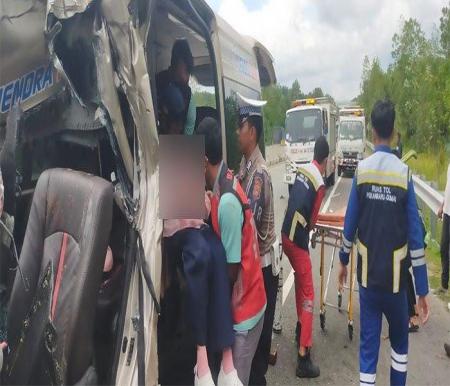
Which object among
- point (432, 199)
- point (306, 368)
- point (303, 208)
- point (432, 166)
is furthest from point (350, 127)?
point (306, 368)

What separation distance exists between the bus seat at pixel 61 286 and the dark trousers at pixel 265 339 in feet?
5.03

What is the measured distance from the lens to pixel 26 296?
209 cm

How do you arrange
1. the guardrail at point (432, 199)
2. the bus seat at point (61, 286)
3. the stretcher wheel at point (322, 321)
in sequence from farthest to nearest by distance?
1. the guardrail at point (432, 199)
2. the stretcher wheel at point (322, 321)
3. the bus seat at point (61, 286)

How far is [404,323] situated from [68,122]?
7.85 ft

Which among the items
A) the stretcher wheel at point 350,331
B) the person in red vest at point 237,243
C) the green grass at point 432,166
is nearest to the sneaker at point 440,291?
the stretcher wheel at point 350,331

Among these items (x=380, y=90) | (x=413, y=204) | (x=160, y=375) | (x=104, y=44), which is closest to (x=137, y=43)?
(x=104, y=44)

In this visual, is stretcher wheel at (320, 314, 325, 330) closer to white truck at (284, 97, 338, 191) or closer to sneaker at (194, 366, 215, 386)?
sneaker at (194, 366, 215, 386)

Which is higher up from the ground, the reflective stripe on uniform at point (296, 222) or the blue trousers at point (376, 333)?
the reflective stripe on uniform at point (296, 222)

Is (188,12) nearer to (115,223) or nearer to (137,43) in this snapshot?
(137,43)

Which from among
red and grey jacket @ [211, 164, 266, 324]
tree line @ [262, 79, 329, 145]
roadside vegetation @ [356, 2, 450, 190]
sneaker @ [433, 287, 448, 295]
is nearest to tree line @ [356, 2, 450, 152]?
roadside vegetation @ [356, 2, 450, 190]

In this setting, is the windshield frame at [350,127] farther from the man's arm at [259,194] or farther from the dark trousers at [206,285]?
the dark trousers at [206,285]

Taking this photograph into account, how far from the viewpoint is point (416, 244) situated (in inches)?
116

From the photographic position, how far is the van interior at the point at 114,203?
6.73ft

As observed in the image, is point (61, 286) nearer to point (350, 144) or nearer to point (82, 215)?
point (82, 215)
